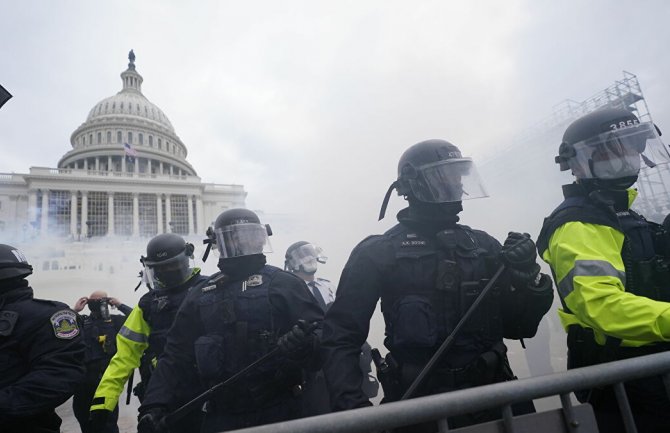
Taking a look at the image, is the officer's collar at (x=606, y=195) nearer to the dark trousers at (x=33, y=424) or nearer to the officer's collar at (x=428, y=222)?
the officer's collar at (x=428, y=222)

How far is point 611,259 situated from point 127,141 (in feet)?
181

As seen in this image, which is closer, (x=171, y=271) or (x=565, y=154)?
(x=565, y=154)

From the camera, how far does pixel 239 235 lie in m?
2.55

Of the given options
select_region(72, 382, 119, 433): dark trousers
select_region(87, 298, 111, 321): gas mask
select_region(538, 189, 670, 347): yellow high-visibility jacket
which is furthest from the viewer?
select_region(87, 298, 111, 321): gas mask

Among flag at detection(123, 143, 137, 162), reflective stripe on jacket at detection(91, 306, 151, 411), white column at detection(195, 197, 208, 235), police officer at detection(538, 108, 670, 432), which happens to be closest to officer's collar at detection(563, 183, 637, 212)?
police officer at detection(538, 108, 670, 432)

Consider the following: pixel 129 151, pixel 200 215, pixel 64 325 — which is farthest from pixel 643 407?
pixel 129 151

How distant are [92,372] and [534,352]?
18.8 ft

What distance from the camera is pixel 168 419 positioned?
2195mm

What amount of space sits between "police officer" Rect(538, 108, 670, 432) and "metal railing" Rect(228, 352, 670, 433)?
25cm

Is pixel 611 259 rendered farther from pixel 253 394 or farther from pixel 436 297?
pixel 253 394

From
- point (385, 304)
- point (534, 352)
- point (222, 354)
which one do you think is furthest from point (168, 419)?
point (534, 352)

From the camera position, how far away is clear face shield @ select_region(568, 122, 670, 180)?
1.90 m

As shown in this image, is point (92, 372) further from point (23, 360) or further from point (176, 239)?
point (23, 360)

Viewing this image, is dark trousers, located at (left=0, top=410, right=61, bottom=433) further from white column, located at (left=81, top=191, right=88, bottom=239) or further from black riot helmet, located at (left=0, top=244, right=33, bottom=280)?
white column, located at (left=81, top=191, right=88, bottom=239)
